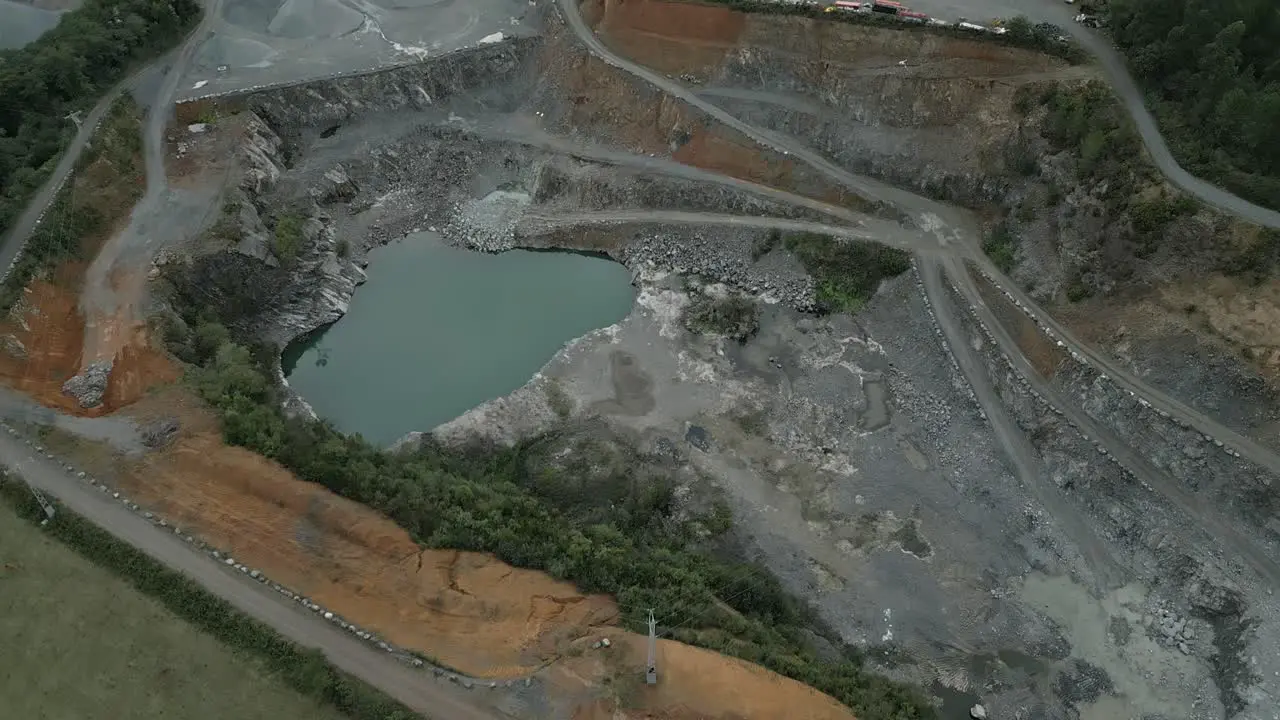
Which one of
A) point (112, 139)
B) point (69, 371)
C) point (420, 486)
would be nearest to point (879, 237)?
point (420, 486)

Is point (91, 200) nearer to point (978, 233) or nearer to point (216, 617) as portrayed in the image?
point (216, 617)

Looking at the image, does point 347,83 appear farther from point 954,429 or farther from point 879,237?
point 954,429

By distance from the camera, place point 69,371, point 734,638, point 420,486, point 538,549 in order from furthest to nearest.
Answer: point 69,371 → point 420,486 → point 538,549 → point 734,638

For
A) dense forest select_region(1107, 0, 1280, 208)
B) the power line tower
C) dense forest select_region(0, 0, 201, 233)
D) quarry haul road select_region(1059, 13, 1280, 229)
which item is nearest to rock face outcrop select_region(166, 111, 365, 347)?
dense forest select_region(0, 0, 201, 233)

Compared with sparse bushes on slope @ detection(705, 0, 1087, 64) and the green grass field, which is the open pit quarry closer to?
sparse bushes on slope @ detection(705, 0, 1087, 64)

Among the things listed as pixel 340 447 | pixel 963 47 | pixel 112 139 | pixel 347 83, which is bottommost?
pixel 340 447

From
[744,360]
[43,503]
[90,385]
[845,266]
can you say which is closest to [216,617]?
[43,503]

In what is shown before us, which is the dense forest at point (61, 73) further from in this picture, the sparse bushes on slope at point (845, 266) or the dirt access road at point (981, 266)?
the sparse bushes on slope at point (845, 266)
